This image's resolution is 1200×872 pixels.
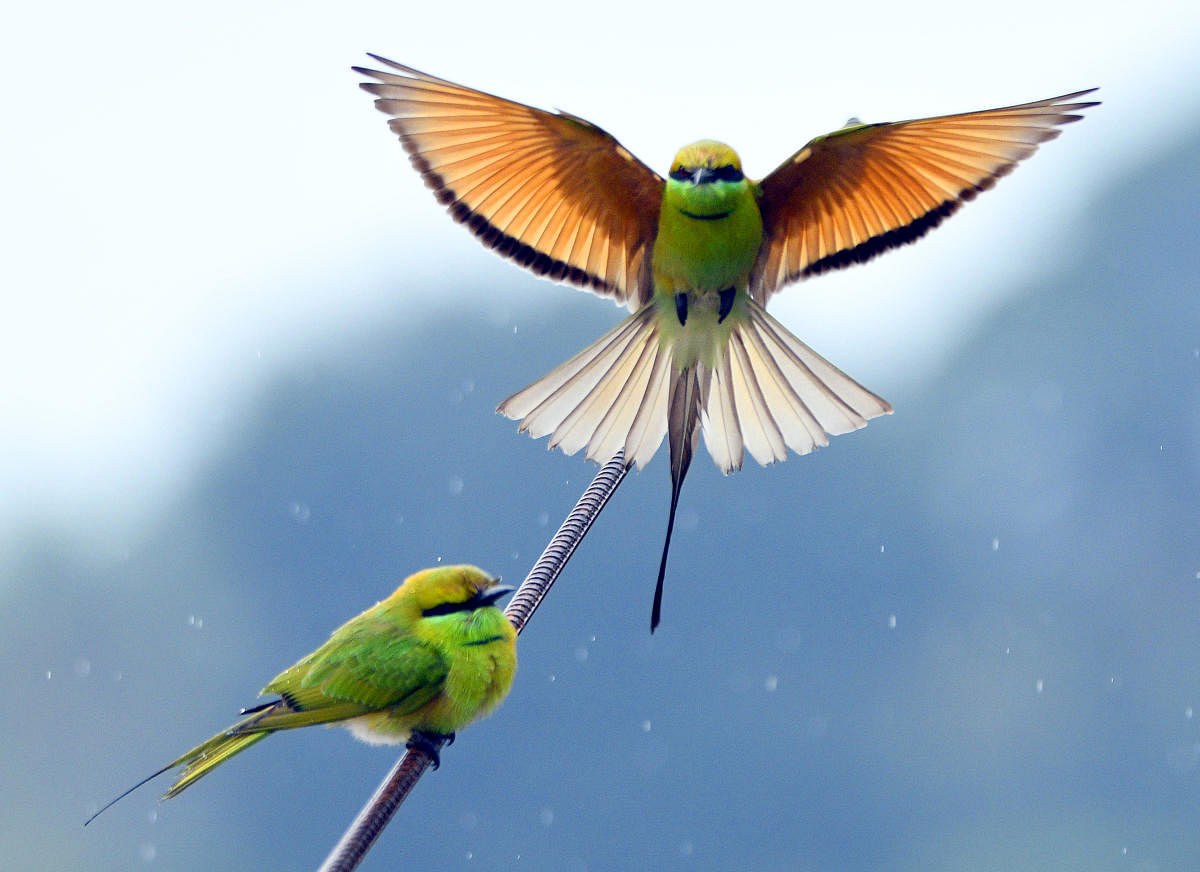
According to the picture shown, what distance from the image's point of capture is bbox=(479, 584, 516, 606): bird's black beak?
1832mm

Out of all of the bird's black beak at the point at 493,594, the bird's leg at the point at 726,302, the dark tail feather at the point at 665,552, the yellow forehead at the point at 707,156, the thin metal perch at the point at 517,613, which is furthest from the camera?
the bird's leg at the point at 726,302

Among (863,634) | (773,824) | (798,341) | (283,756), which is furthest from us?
(863,634)

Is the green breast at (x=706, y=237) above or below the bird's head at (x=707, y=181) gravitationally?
below

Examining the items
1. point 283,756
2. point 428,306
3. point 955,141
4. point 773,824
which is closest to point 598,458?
point 955,141

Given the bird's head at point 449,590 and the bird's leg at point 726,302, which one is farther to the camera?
the bird's leg at point 726,302

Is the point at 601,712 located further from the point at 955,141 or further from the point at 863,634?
the point at 955,141

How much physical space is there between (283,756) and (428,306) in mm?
11933

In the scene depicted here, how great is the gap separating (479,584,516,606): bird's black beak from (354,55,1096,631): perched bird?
0.22m

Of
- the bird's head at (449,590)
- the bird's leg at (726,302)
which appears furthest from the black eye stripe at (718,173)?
the bird's head at (449,590)

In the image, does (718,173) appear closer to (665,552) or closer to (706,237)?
(706,237)

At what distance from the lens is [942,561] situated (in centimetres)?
3098

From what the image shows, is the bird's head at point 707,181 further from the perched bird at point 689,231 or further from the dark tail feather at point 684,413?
the dark tail feather at point 684,413

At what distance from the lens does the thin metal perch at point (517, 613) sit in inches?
43.6

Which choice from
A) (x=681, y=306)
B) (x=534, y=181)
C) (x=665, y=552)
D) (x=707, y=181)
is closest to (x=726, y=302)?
(x=681, y=306)
